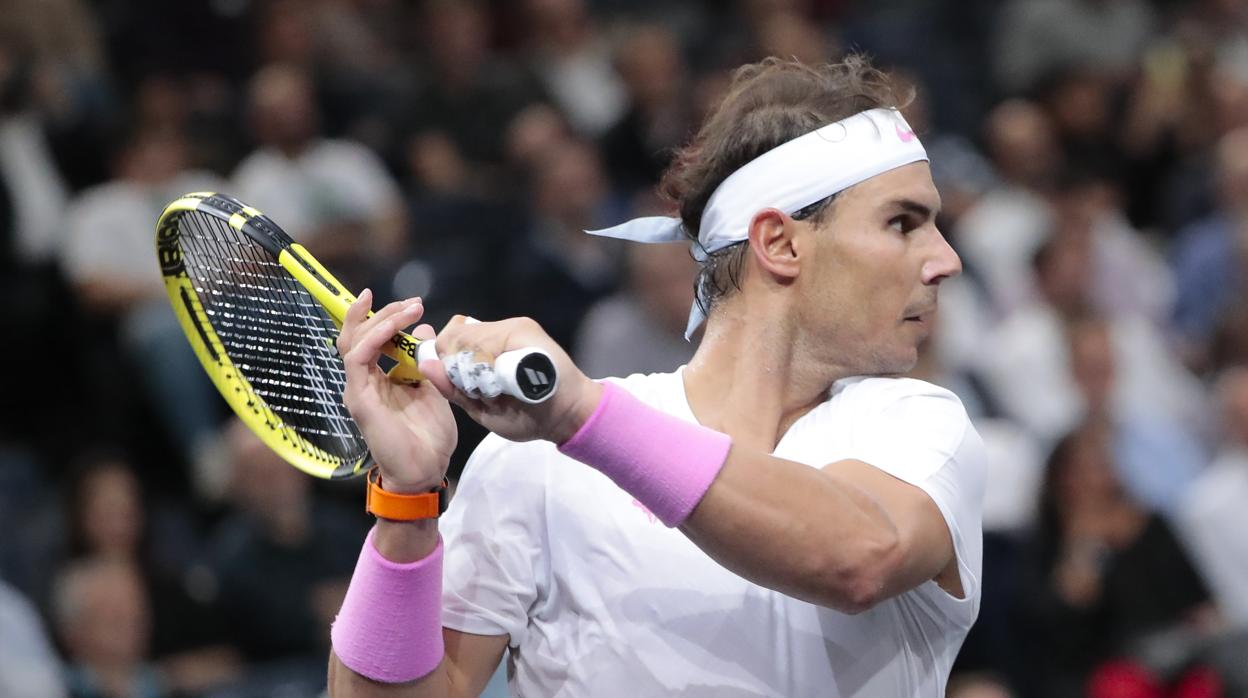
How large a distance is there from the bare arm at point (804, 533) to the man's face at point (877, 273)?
0.42 meters

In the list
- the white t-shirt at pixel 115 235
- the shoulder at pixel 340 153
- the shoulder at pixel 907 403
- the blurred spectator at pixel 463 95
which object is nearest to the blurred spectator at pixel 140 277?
the white t-shirt at pixel 115 235

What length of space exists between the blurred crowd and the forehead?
3.47m

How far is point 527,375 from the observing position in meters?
2.24

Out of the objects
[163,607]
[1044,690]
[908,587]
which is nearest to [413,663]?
[908,587]

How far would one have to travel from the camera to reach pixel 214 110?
8.27m

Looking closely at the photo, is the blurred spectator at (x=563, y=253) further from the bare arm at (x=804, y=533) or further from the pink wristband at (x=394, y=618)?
the bare arm at (x=804, y=533)

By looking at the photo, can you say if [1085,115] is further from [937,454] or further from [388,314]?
[388,314]

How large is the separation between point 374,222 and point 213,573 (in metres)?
2.08

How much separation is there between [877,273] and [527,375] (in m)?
0.74

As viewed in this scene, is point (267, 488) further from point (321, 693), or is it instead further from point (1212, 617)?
point (1212, 617)

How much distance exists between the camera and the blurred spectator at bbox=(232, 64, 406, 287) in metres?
7.52

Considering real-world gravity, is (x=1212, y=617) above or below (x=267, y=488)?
below

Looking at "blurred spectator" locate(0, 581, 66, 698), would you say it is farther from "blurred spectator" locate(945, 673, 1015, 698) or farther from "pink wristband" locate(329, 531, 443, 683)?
"pink wristband" locate(329, 531, 443, 683)

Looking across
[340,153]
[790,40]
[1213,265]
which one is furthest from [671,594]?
[790,40]
